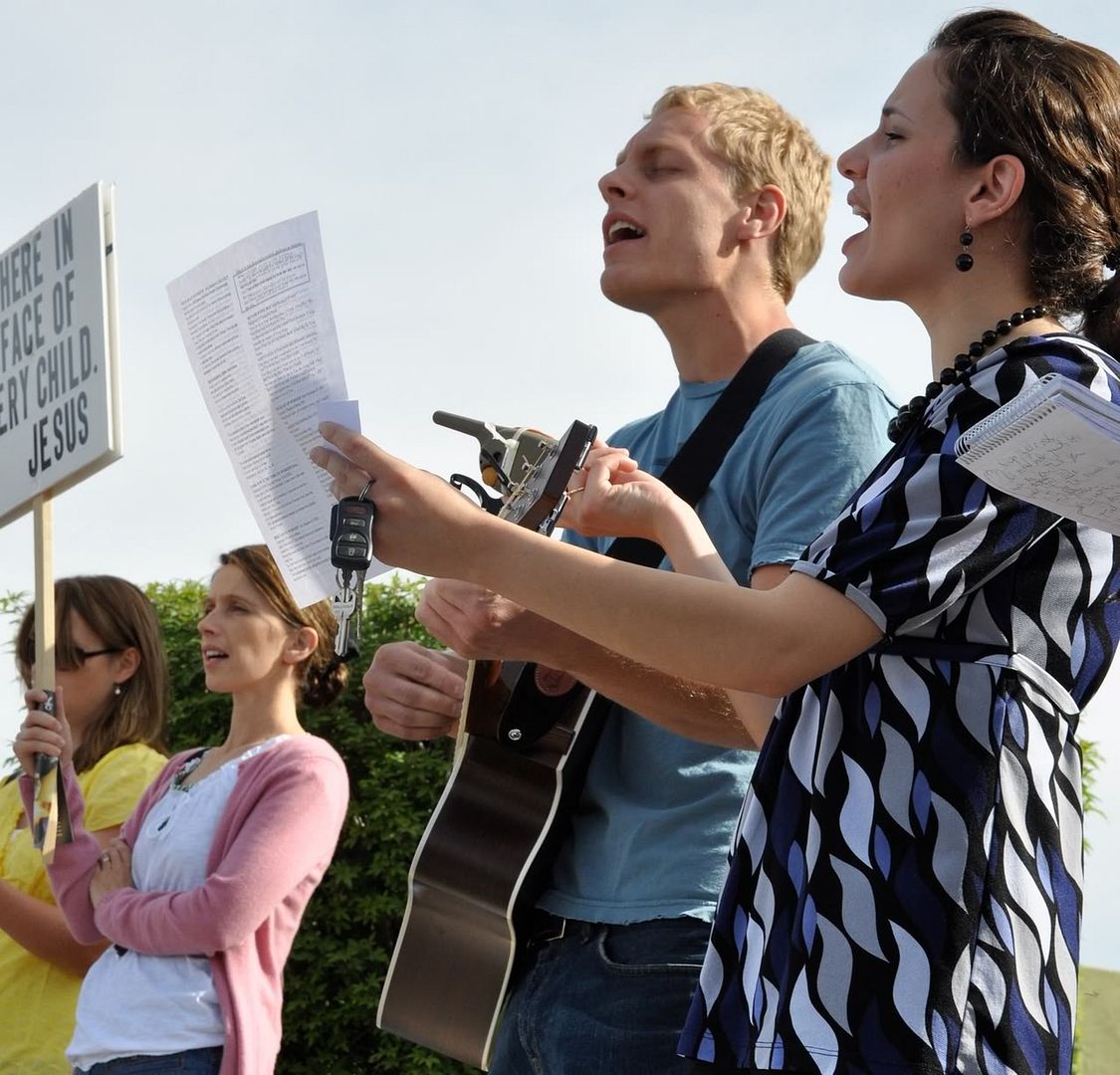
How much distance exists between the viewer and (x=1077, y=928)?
1.91 meters

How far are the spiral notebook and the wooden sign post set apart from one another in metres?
3.03

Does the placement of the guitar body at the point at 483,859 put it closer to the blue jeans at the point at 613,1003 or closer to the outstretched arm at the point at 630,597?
the blue jeans at the point at 613,1003

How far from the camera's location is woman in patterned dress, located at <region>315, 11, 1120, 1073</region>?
1.83 metres

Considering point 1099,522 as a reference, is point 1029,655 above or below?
below

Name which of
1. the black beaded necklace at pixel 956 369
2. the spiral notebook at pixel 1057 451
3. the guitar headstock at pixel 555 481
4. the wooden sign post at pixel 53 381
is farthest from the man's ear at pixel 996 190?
the wooden sign post at pixel 53 381

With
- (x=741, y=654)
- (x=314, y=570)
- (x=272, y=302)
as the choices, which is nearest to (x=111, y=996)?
(x=314, y=570)

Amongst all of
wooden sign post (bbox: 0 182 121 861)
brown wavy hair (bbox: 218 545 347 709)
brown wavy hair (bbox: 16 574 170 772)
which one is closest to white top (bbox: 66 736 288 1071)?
wooden sign post (bbox: 0 182 121 861)

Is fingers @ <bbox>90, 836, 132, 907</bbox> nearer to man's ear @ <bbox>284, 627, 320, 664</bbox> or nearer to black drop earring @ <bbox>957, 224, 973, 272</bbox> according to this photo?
man's ear @ <bbox>284, 627, 320, 664</bbox>

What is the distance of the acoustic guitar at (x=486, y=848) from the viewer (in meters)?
2.81

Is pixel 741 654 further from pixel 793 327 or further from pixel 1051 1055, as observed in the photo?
pixel 793 327

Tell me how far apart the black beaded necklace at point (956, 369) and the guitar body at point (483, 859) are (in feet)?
3.12

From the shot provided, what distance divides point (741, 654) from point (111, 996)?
246 centimetres

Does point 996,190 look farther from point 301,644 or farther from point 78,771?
point 78,771

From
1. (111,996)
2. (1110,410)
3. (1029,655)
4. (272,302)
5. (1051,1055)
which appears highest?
(272,302)
